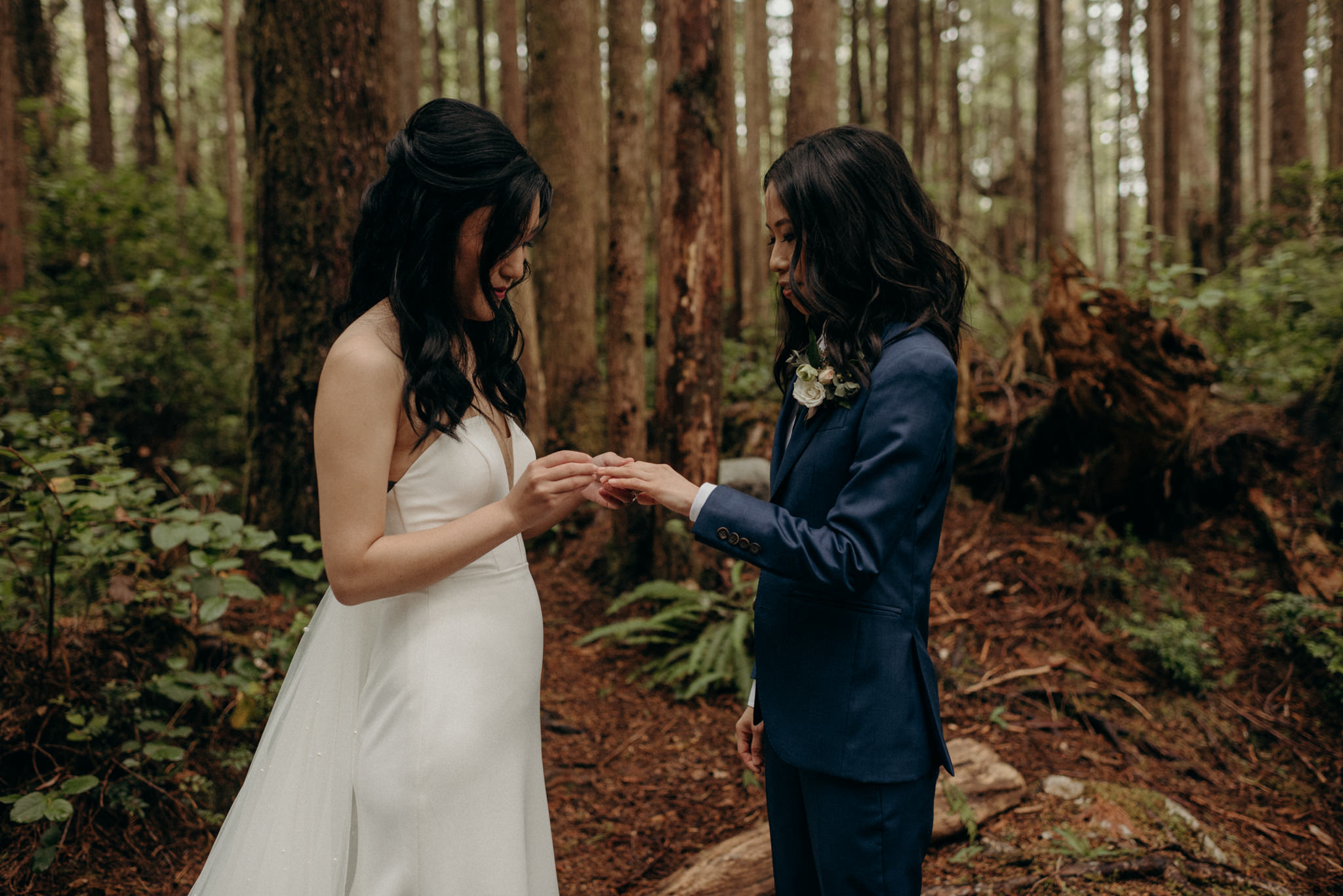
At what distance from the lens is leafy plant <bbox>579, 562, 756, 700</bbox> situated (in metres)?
4.88

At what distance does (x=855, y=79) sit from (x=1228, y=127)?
7328mm

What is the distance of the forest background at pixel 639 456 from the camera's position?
3299mm

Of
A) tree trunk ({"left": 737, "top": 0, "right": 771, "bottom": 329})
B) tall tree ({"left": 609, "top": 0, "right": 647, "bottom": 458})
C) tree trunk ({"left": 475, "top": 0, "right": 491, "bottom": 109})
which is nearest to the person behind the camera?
tall tree ({"left": 609, "top": 0, "right": 647, "bottom": 458})

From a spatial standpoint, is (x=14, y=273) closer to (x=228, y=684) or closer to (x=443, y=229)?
(x=228, y=684)

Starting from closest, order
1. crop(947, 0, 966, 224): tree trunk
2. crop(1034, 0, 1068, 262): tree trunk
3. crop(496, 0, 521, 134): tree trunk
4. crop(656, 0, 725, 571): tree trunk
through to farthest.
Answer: crop(656, 0, 725, 571): tree trunk < crop(496, 0, 521, 134): tree trunk < crop(1034, 0, 1068, 262): tree trunk < crop(947, 0, 966, 224): tree trunk

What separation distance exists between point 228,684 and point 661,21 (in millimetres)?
4666

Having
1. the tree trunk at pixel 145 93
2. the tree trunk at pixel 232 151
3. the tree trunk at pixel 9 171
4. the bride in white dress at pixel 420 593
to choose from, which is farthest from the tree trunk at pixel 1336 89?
the tree trunk at pixel 145 93

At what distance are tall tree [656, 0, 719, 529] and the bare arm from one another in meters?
3.56

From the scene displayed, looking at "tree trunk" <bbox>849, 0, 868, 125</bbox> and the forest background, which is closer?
the forest background

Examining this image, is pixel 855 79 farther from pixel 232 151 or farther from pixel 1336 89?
pixel 232 151

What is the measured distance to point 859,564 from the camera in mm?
1676

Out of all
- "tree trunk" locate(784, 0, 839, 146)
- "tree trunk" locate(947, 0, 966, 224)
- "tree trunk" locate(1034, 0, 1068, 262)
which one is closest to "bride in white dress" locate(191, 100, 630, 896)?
"tree trunk" locate(784, 0, 839, 146)

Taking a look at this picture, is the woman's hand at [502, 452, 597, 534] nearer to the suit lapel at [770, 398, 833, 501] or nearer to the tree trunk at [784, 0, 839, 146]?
the suit lapel at [770, 398, 833, 501]

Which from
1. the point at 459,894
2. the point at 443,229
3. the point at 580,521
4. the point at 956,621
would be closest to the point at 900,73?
the point at 580,521
